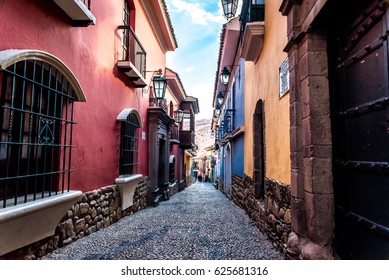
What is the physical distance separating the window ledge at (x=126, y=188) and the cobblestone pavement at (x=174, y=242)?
456 mm

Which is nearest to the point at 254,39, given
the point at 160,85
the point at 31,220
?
the point at 160,85

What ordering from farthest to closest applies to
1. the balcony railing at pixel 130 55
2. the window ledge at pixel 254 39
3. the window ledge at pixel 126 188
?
1. the balcony railing at pixel 130 55
2. the window ledge at pixel 126 188
3. the window ledge at pixel 254 39

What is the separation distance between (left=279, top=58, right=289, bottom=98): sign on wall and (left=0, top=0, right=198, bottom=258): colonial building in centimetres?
273

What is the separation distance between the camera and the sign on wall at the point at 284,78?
3.08 metres

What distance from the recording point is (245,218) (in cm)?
555

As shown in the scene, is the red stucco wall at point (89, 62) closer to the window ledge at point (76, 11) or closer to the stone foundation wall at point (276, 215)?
the window ledge at point (76, 11)

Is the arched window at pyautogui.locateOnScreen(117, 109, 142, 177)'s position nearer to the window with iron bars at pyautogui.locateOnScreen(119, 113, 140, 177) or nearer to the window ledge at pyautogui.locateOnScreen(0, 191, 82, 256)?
the window with iron bars at pyautogui.locateOnScreen(119, 113, 140, 177)

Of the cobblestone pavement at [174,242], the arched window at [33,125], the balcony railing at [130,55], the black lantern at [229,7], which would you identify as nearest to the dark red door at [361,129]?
the cobblestone pavement at [174,242]

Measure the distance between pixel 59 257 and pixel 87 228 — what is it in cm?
105

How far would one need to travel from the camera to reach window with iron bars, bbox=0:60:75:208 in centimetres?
246

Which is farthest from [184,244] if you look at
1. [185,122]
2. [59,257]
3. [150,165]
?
[185,122]

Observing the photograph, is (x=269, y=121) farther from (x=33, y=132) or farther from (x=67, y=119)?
(x=33, y=132)

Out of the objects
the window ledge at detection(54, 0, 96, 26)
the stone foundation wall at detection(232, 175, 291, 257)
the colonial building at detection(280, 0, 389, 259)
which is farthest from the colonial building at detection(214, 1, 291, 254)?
the window ledge at detection(54, 0, 96, 26)
